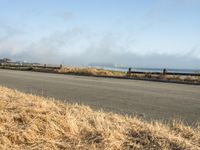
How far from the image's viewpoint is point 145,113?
11.8 metres

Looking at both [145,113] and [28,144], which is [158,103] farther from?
[28,144]

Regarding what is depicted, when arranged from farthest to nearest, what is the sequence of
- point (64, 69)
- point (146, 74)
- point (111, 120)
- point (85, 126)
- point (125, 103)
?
point (64, 69)
point (146, 74)
point (125, 103)
point (111, 120)
point (85, 126)

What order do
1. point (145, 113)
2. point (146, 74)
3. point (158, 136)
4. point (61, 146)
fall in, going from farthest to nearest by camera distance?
point (146, 74) → point (145, 113) → point (158, 136) → point (61, 146)

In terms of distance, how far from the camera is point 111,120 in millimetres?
8562

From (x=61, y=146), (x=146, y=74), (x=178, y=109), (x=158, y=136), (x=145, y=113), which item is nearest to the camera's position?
(x=61, y=146)

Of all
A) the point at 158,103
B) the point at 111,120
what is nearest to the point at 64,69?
the point at 158,103

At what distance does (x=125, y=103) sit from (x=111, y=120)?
574 cm

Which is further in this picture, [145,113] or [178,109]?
[178,109]

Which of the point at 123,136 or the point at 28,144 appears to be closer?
the point at 28,144

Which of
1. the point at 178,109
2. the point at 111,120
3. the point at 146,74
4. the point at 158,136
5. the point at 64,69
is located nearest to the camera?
the point at 158,136

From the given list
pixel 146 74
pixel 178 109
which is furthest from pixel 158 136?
pixel 146 74

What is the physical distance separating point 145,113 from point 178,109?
1726mm

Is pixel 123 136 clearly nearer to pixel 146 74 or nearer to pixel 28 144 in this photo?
pixel 28 144

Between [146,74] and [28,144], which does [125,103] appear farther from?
[146,74]
